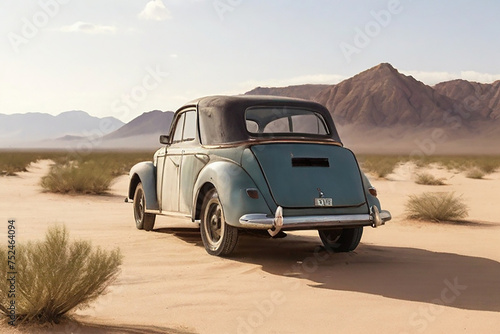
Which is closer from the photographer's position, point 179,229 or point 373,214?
point 373,214

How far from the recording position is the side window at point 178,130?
975 cm

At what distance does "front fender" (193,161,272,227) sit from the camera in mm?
7320

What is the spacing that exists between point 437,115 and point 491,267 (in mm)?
A: 137932

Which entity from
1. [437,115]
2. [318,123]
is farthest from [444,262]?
[437,115]

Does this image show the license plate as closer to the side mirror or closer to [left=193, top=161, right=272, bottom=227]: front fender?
[left=193, top=161, right=272, bottom=227]: front fender

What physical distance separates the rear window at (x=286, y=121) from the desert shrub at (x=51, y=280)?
14.0 ft

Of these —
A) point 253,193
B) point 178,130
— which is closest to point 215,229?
point 253,193

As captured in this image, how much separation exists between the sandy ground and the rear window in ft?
5.75

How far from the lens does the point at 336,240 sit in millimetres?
9047

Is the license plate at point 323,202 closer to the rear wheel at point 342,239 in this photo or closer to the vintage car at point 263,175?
the vintage car at point 263,175

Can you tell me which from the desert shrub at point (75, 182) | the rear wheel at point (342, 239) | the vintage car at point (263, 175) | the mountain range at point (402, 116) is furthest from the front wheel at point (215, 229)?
the mountain range at point (402, 116)

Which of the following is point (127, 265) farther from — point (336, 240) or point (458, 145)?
point (458, 145)

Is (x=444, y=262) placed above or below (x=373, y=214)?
below

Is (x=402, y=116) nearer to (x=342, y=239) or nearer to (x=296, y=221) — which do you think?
(x=342, y=239)
